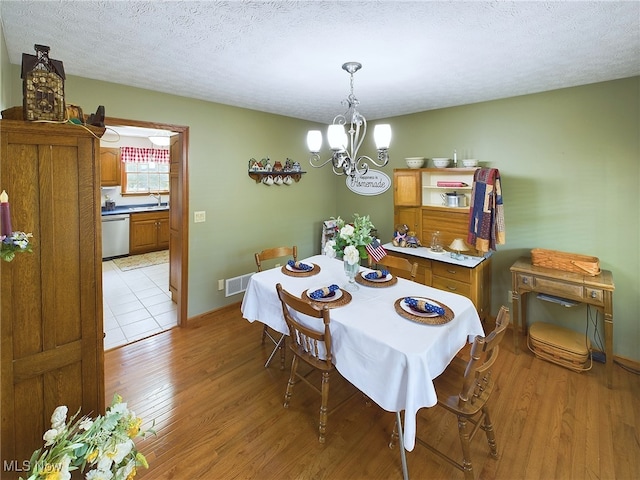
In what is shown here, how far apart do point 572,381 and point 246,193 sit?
3677 millimetres

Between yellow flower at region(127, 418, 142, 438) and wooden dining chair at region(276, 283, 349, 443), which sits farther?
wooden dining chair at region(276, 283, 349, 443)

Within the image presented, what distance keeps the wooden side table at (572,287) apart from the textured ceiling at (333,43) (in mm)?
1626

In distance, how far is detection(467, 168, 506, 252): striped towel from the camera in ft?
9.83

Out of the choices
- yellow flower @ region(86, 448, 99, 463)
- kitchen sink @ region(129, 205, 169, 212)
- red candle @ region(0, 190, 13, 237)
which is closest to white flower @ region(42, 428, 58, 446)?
yellow flower @ region(86, 448, 99, 463)

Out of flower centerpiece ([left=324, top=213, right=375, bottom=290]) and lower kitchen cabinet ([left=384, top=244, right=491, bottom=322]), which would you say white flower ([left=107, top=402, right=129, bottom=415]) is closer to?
flower centerpiece ([left=324, top=213, right=375, bottom=290])

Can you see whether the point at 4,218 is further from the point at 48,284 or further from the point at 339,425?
the point at 339,425

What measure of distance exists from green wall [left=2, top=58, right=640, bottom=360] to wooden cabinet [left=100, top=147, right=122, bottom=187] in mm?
4266

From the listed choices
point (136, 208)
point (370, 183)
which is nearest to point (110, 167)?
point (136, 208)

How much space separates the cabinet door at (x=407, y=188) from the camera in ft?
11.9

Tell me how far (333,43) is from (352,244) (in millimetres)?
1322

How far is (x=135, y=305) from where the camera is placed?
158 inches

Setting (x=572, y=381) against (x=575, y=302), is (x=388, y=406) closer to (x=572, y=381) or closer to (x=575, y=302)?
(x=572, y=381)

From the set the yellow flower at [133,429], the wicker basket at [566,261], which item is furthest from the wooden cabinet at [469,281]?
the yellow flower at [133,429]

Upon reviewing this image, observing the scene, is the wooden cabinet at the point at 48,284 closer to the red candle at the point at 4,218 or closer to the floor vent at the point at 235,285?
the red candle at the point at 4,218
